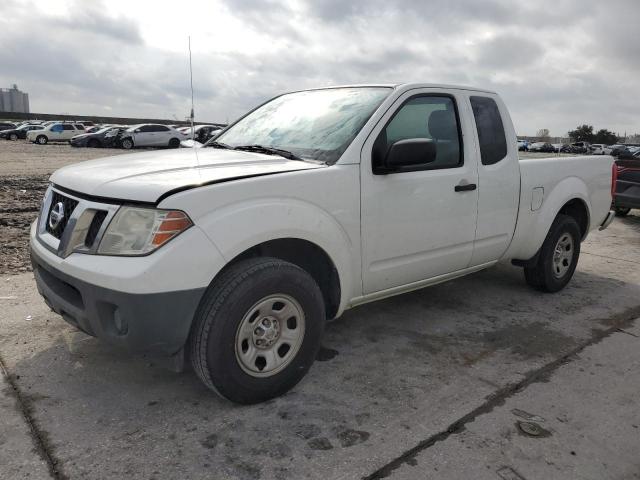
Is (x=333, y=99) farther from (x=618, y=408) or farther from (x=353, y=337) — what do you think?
(x=618, y=408)

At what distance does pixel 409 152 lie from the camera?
3.18m

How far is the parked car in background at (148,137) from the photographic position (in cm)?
3152

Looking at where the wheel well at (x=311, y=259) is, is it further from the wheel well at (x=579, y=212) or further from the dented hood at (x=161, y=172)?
the wheel well at (x=579, y=212)

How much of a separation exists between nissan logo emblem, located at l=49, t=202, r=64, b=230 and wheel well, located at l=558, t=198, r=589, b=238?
4.41 metres

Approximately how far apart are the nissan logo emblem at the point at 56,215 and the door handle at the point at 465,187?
2.55 metres


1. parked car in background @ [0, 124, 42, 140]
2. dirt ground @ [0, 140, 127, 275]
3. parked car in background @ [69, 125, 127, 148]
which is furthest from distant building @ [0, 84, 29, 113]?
dirt ground @ [0, 140, 127, 275]

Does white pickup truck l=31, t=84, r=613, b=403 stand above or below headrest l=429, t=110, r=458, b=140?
below

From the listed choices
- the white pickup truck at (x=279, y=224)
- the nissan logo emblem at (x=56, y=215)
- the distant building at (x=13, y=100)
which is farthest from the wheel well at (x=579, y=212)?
the distant building at (x=13, y=100)

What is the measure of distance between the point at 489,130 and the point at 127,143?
3067 centimetres

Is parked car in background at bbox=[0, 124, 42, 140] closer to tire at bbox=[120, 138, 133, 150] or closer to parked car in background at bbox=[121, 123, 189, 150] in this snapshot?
tire at bbox=[120, 138, 133, 150]

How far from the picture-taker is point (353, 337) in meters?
3.95

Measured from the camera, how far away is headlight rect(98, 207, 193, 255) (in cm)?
251

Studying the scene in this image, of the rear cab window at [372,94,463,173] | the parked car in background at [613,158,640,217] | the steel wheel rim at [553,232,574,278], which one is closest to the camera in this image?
the rear cab window at [372,94,463,173]

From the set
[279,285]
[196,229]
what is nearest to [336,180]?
[279,285]
